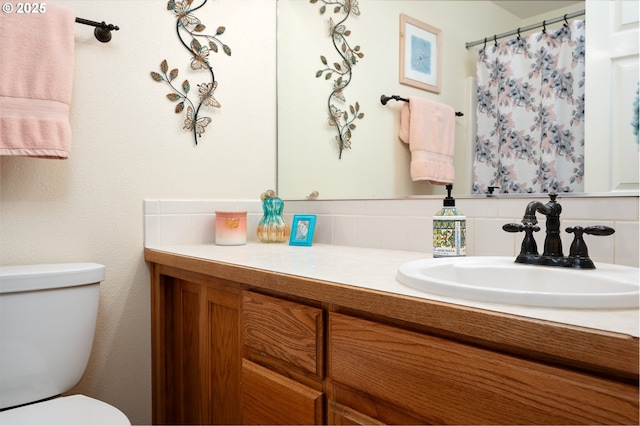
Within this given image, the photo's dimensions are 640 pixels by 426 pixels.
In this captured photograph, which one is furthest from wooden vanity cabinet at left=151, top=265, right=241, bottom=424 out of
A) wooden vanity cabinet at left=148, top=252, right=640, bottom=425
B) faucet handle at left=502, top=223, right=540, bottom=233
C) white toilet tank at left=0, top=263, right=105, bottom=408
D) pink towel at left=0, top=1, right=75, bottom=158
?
faucet handle at left=502, top=223, right=540, bottom=233

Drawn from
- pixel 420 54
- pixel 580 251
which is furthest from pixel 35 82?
pixel 580 251

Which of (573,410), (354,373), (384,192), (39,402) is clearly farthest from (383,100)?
(39,402)

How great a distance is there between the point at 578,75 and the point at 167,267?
1292 mm

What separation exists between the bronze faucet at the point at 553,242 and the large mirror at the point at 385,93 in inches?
8.6

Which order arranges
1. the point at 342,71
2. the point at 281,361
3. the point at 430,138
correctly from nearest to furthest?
the point at 281,361
the point at 430,138
the point at 342,71

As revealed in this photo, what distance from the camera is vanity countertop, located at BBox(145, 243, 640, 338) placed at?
575 millimetres

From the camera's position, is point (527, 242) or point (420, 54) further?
point (420, 54)

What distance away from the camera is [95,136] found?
4.83 feet

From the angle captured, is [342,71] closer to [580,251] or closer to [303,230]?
[303,230]

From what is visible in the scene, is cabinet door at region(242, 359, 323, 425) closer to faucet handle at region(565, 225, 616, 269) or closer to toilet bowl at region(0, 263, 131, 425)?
toilet bowl at region(0, 263, 131, 425)

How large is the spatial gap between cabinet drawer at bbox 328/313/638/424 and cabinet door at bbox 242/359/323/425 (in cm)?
9

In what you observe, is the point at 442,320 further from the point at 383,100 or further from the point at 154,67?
the point at 154,67

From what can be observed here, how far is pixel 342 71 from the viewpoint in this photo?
1819mm

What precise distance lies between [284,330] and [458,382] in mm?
417
